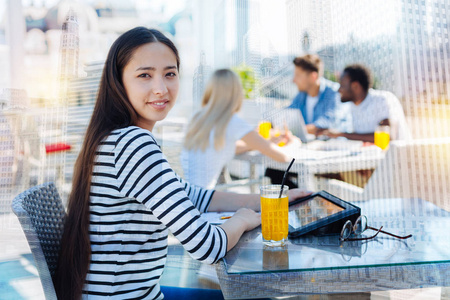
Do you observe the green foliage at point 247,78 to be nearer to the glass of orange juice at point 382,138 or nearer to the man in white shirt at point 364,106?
the man in white shirt at point 364,106

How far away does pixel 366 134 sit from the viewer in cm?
237

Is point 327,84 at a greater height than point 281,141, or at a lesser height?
greater

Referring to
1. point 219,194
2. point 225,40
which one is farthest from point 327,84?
point 219,194

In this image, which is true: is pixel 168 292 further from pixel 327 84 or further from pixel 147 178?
pixel 327 84

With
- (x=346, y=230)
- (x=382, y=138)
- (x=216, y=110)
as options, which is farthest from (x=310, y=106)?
(x=346, y=230)

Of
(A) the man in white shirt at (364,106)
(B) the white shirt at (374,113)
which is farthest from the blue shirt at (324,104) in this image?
(B) the white shirt at (374,113)

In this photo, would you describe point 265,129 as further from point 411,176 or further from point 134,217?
point 134,217

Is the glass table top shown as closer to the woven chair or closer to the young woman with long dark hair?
the young woman with long dark hair

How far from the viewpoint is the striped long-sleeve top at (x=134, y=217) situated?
29.0 inches

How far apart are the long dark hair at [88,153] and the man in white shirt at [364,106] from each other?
156 centimetres

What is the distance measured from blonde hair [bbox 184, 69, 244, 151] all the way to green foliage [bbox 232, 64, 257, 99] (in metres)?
0.05

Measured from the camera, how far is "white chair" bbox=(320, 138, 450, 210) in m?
1.30

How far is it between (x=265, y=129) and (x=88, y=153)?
166cm

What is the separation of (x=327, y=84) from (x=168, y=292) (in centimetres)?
245
